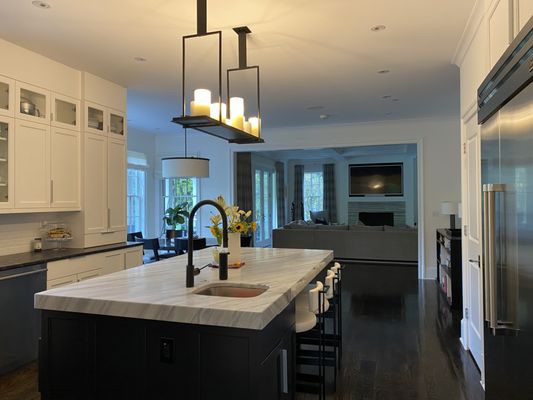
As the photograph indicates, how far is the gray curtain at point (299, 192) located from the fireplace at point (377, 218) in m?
2.00

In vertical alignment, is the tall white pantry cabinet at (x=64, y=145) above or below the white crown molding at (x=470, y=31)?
below

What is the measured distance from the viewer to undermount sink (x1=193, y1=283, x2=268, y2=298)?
7.88 feet

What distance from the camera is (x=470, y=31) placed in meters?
3.38

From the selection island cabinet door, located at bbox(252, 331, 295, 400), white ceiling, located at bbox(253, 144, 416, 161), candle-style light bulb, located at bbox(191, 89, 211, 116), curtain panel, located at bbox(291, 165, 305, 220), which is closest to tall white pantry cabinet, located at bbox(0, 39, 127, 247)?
candle-style light bulb, located at bbox(191, 89, 211, 116)

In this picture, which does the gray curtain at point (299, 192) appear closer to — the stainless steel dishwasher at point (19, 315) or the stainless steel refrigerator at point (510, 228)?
the stainless steel dishwasher at point (19, 315)

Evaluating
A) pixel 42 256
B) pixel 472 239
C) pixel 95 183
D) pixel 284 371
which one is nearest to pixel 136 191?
pixel 95 183

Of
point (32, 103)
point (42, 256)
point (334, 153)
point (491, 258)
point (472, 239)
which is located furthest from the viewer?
point (334, 153)

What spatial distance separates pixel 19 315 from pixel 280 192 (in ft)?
32.3

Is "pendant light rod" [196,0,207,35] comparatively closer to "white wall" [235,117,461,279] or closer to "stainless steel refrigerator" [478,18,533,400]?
"stainless steel refrigerator" [478,18,533,400]

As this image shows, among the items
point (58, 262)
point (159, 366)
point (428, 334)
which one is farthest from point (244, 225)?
point (428, 334)

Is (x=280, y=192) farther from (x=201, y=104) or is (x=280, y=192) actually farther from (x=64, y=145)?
(x=201, y=104)

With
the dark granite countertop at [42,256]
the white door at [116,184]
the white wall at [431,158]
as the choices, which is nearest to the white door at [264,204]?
the white wall at [431,158]

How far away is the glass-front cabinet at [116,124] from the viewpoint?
483 cm

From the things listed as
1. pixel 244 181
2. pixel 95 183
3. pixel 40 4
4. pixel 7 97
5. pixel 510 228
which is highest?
pixel 40 4
